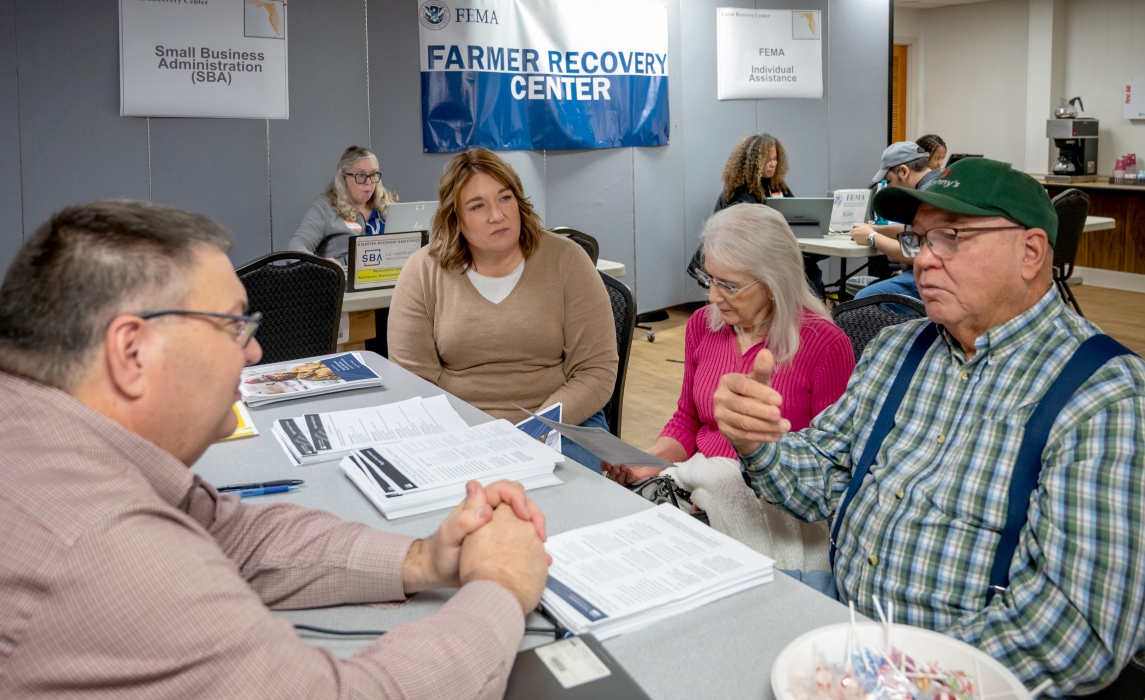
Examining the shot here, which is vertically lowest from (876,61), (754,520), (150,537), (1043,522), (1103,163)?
(754,520)

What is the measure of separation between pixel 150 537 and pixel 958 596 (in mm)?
1129

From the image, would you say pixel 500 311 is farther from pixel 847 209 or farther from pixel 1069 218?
pixel 1069 218

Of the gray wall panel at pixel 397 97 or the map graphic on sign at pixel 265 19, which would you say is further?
the gray wall panel at pixel 397 97

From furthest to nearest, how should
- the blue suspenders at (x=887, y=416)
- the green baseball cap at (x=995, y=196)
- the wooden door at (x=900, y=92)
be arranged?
the wooden door at (x=900, y=92) < the blue suspenders at (x=887, y=416) < the green baseball cap at (x=995, y=196)

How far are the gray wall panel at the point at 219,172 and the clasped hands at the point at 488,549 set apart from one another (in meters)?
4.54

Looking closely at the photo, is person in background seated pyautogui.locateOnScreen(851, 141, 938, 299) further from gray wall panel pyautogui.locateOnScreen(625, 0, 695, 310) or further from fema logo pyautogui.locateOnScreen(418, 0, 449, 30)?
fema logo pyautogui.locateOnScreen(418, 0, 449, 30)

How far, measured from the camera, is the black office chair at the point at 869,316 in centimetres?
220

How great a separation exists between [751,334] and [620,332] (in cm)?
69

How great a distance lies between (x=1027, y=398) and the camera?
4.58ft

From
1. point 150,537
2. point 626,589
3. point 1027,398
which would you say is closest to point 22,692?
point 150,537

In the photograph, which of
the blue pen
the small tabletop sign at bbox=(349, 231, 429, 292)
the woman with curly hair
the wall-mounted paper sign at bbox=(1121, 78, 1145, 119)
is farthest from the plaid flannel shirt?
the wall-mounted paper sign at bbox=(1121, 78, 1145, 119)

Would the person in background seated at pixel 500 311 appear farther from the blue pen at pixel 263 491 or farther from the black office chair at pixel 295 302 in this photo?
the blue pen at pixel 263 491

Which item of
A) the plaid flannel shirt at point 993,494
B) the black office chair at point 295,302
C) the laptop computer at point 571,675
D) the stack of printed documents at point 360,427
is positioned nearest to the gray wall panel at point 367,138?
the black office chair at point 295,302

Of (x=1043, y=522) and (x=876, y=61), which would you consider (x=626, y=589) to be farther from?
(x=876, y=61)
